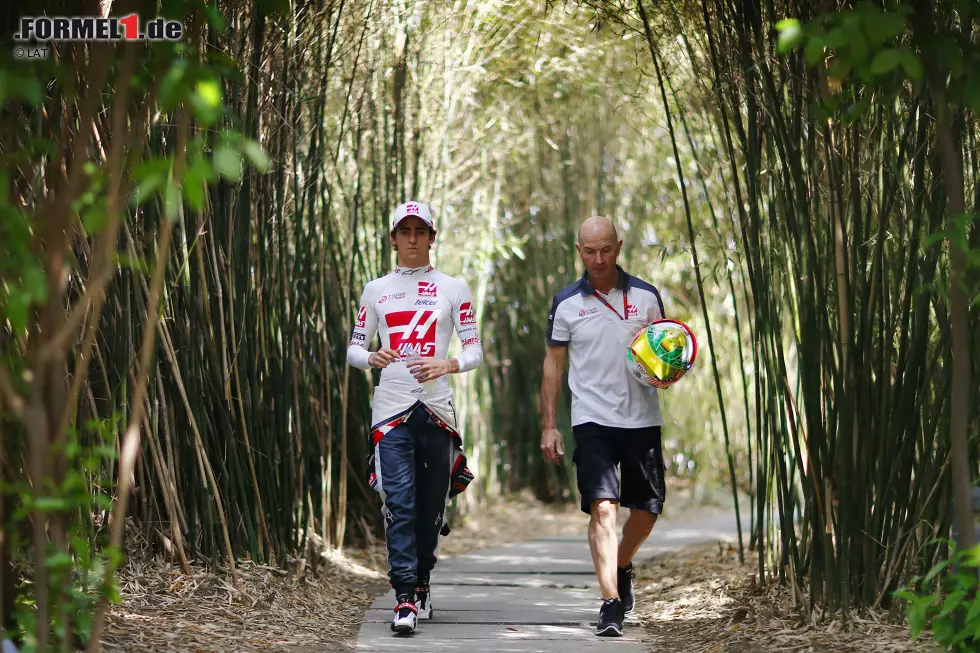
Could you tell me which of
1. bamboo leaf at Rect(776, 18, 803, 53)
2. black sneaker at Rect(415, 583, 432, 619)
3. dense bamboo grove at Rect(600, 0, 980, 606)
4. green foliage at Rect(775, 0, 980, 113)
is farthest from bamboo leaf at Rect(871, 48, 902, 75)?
black sneaker at Rect(415, 583, 432, 619)

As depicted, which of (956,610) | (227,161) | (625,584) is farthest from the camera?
(625,584)

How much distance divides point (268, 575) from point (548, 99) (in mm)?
3794

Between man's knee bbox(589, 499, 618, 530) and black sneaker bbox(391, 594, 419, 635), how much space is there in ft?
1.81

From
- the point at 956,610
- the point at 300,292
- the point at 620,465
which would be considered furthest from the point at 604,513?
the point at 300,292

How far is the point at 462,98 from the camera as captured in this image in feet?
16.9

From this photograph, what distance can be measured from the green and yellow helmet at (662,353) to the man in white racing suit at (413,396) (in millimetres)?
456

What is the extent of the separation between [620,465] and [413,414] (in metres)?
0.64

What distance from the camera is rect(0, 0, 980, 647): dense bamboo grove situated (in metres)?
1.70

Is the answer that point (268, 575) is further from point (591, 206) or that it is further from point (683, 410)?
point (683, 410)

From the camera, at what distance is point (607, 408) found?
304cm

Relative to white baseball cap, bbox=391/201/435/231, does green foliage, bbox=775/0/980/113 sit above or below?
above

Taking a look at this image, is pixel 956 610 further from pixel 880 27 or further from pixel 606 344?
pixel 606 344

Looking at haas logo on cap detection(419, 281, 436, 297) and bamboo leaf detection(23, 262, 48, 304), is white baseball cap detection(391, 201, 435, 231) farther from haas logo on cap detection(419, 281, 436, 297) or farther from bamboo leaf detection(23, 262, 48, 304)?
bamboo leaf detection(23, 262, 48, 304)

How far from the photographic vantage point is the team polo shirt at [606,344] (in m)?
3.05
